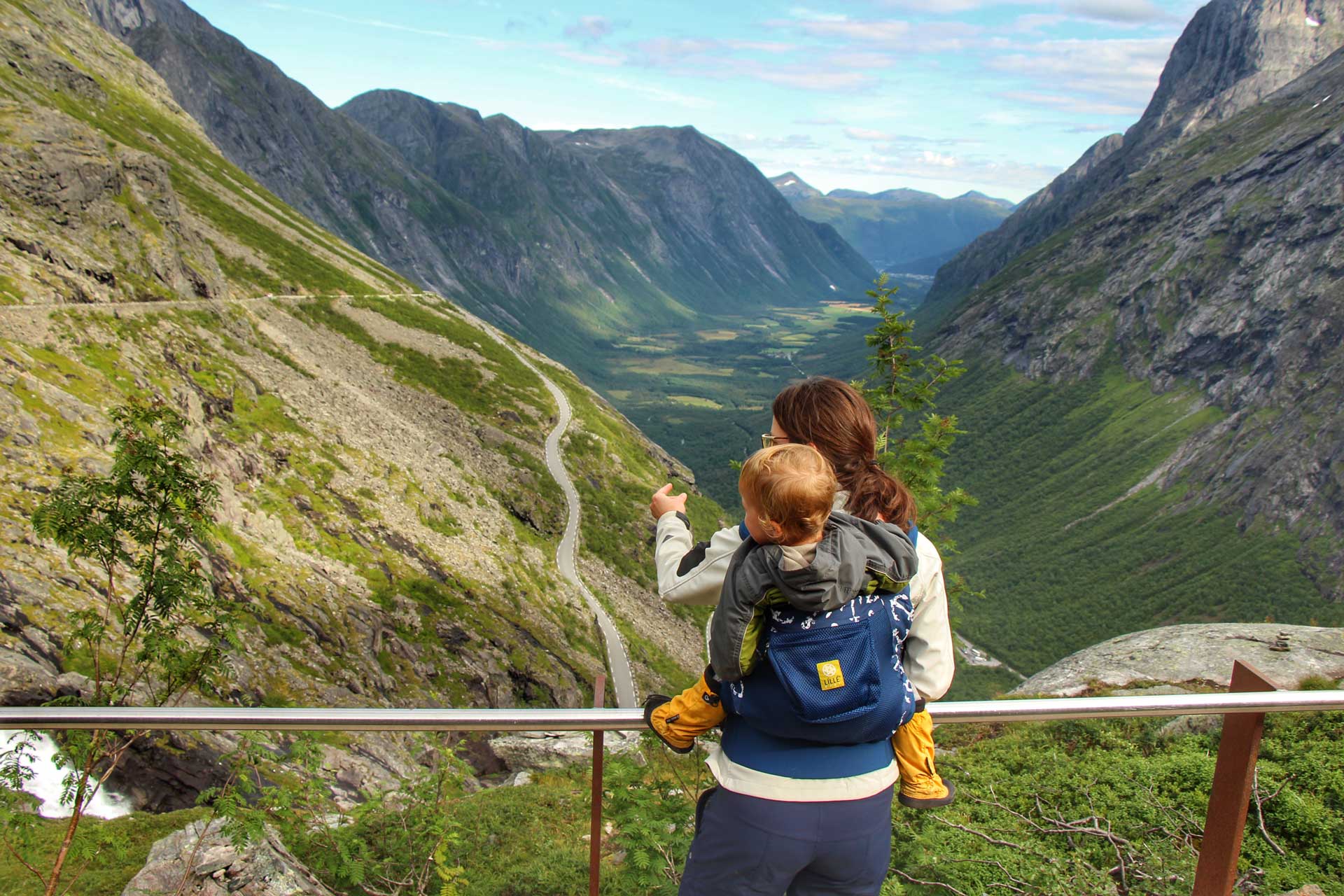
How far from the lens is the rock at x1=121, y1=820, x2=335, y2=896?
739cm

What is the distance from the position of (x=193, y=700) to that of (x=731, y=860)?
1153 inches

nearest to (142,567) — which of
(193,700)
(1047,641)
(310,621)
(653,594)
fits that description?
(193,700)

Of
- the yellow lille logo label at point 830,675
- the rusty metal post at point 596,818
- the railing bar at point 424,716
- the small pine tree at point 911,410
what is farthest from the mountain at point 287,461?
the small pine tree at point 911,410

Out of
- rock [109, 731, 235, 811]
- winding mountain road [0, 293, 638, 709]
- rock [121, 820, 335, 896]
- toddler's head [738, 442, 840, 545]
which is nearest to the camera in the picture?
toddler's head [738, 442, 840, 545]

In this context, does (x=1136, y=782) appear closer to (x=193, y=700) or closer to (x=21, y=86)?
(x=193, y=700)

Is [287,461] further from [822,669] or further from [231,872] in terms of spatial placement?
[822,669]

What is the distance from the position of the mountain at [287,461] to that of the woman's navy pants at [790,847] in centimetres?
830

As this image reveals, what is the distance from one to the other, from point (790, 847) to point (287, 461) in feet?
201

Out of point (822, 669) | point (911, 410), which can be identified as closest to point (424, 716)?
point (822, 669)

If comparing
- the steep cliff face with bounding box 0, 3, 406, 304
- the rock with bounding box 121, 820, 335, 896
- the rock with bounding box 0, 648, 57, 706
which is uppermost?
the steep cliff face with bounding box 0, 3, 406, 304

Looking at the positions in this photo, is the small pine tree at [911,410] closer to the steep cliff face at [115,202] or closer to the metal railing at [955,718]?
the metal railing at [955,718]

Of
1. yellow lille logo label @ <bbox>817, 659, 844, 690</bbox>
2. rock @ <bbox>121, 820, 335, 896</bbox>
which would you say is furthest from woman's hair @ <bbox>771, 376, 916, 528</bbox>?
rock @ <bbox>121, 820, 335, 896</bbox>

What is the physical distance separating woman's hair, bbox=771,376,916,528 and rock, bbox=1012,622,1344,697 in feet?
52.7

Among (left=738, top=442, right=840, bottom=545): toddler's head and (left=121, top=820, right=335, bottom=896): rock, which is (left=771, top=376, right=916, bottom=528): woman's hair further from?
(left=121, top=820, right=335, bottom=896): rock
